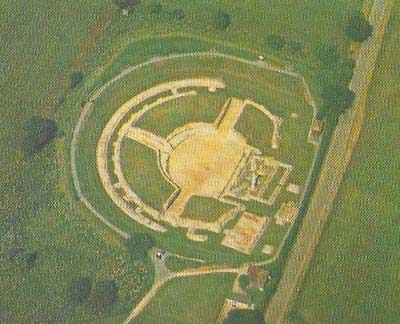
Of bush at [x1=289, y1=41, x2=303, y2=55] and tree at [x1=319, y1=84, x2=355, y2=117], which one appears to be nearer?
tree at [x1=319, y1=84, x2=355, y2=117]

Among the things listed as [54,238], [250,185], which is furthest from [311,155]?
[54,238]

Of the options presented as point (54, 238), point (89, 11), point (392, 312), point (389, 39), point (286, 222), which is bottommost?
point (54, 238)

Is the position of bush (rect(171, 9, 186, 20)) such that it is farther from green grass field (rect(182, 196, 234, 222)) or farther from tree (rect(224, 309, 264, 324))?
tree (rect(224, 309, 264, 324))

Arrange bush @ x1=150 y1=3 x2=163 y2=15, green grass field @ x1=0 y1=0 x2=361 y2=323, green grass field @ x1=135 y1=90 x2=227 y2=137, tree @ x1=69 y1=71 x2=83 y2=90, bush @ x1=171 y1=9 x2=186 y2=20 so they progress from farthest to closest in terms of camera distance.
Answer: bush @ x1=150 y1=3 x2=163 y2=15
bush @ x1=171 y1=9 x2=186 y2=20
tree @ x1=69 y1=71 x2=83 y2=90
green grass field @ x1=135 y1=90 x2=227 y2=137
green grass field @ x1=0 y1=0 x2=361 y2=323

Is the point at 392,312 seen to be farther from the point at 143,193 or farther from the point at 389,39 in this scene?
the point at 389,39

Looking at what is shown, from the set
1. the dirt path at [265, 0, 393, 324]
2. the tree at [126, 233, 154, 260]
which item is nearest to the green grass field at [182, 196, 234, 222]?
the tree at [126, 233, 154, 260]

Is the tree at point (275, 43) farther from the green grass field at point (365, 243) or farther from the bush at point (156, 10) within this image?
the bush at point (156, 10)
